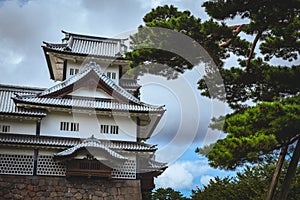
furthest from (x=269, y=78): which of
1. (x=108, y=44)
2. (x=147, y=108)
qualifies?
(x=108, y=44)

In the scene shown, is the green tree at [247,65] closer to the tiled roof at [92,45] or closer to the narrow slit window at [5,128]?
the narrow slit window at [5,128]

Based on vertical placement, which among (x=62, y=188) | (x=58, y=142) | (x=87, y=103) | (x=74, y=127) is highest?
(x=87, y=103)

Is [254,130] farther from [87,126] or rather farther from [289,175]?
[87,126]

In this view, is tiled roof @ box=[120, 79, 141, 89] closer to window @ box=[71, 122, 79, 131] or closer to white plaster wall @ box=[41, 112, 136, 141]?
white plaster wall @ box=[41, 112, 136, 141]

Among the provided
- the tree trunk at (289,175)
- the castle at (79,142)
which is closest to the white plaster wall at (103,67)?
the castle at (79,142)

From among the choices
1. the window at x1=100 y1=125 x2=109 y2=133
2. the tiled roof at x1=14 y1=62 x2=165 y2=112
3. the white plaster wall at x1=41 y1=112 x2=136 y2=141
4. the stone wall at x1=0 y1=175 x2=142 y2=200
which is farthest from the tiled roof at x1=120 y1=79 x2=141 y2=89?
the stone wall at x1=0 y1=175 x2=142 y2=200

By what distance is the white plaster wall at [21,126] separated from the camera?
16.9 metres

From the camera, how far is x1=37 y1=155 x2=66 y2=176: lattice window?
16312 millimetres

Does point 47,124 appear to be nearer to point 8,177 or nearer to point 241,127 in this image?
point 8,177

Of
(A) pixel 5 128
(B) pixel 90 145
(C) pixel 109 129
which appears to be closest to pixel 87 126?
(C) pixel 109 129

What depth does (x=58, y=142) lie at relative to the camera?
54.3ft

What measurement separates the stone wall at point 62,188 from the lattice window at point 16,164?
194mm

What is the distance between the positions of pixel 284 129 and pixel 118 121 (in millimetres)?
9832

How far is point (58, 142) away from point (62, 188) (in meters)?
1.80
